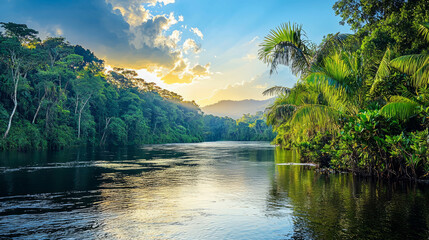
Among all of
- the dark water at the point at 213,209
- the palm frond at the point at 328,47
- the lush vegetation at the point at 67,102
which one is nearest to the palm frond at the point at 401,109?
the dark water at the point at 213,209

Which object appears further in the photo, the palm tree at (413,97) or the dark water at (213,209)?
the palm tree at (413,97)

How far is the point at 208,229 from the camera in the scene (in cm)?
621

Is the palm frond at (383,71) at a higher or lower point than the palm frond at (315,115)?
higher

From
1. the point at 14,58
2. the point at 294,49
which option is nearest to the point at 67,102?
the point at 14,58

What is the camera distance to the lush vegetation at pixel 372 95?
34.7 ft

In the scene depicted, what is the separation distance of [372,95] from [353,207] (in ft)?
23.6

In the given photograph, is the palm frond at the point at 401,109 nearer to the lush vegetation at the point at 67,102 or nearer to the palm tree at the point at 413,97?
the palm tree at the point at 413,97

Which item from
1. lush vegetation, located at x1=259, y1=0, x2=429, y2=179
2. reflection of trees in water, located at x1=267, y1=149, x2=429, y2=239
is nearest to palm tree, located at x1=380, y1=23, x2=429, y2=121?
lush vegetation, located at x1=259, y1=0, x2=429, y2=179

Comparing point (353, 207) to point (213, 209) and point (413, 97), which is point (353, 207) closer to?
point (213, 209)

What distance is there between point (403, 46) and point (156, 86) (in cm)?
8981

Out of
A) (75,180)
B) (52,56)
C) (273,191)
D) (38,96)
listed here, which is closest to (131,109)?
(52,56)

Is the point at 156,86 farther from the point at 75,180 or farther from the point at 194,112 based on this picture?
the point at 75,180

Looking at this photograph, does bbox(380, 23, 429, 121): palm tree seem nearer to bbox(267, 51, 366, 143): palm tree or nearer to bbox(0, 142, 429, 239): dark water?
bbox(267, 51, 366, 143): palm tree

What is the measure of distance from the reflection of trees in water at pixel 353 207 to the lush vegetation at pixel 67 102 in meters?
34.2
